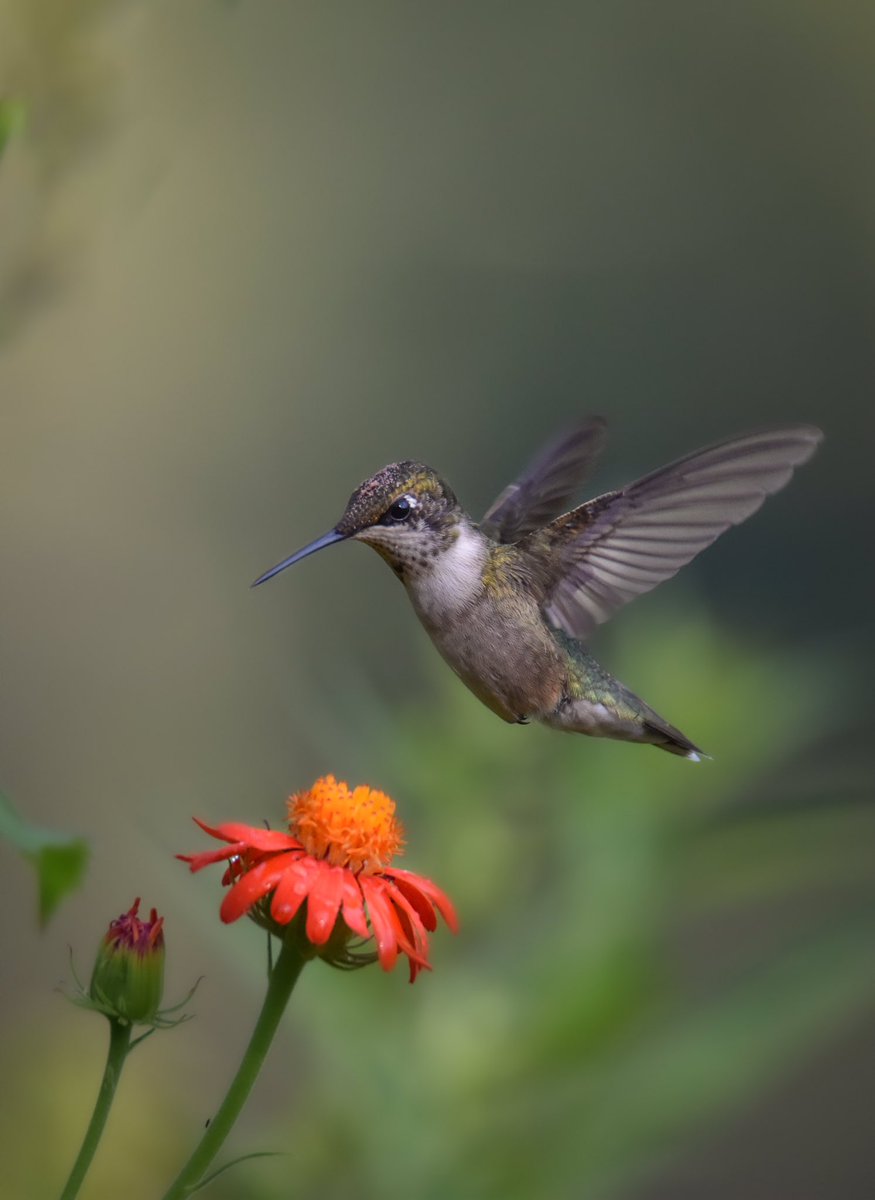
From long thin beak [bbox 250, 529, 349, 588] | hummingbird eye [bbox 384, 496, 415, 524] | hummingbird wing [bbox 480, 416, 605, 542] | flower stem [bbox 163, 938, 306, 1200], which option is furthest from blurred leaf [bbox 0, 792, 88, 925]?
hummingbird wing [bbox 480, 416, 605, 542]

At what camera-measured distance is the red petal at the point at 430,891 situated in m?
1.42

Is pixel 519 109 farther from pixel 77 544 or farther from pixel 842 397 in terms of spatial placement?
pixel 77 544

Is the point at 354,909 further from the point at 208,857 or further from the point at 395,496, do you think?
the point at 395,496

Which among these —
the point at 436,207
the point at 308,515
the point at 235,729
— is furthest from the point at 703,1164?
the point at 436,207

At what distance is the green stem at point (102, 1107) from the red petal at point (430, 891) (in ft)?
1.00

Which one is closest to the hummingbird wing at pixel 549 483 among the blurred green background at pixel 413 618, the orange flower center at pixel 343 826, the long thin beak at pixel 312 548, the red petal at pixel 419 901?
the blurred green background at pixel 413 618

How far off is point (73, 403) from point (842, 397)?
2.95 meters

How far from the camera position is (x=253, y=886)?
1.34m

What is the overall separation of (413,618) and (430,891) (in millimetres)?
3229

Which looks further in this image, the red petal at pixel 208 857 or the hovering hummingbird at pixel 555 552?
the hovering hummingbird at pixel 555 552

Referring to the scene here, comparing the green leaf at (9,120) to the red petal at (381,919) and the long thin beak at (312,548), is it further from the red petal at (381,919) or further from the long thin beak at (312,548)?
the red petal at (381,919)

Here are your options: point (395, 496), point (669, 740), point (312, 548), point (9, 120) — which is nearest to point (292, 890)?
point (312, 548)

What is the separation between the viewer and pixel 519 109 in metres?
6.08

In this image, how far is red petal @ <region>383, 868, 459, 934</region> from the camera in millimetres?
1423
